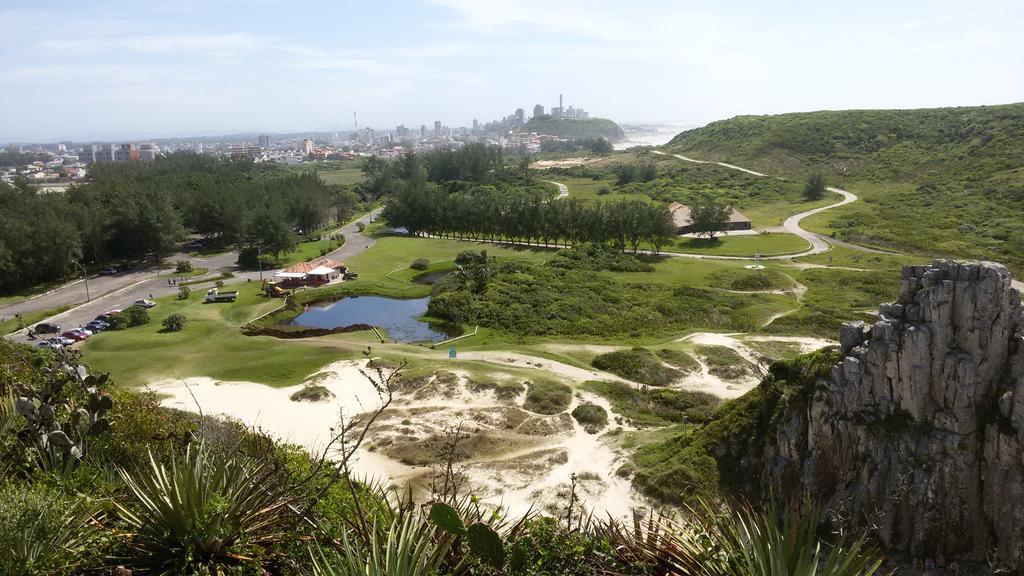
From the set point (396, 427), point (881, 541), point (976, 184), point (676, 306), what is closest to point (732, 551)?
point (881, 541)

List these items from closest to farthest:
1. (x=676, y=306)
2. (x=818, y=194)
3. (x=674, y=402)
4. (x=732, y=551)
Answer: (x=732, y=551) < (x=674, y=402) < (x=676, y=306) < (x=818, y=194)

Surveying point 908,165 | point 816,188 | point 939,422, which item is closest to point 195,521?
point 939,422

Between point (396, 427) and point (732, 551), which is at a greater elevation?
point (732, 551)

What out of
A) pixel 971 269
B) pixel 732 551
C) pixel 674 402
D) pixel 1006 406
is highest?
pixel 971 269

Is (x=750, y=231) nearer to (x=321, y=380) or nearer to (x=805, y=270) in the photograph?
(x=805, y=270)

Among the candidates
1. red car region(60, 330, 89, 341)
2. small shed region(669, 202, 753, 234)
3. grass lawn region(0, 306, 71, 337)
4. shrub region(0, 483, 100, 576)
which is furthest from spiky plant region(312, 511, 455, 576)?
small shed region(669, 202, 753, 234)

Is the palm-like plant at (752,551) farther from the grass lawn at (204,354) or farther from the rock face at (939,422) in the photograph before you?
the grass lawn at (204,354)

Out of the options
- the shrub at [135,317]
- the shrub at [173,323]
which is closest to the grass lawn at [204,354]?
the shrub at [173,323]
